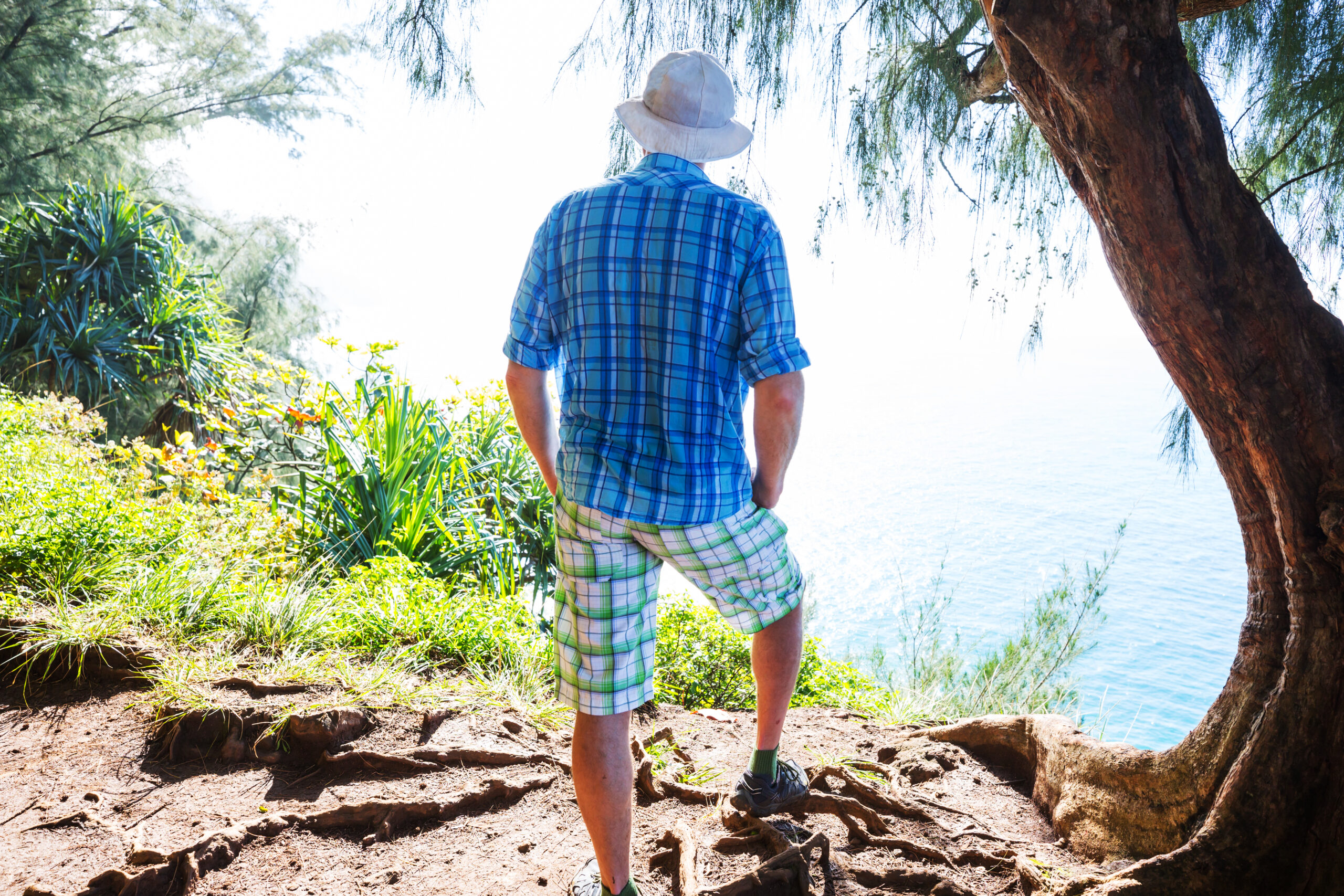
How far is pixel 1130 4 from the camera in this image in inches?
57.2

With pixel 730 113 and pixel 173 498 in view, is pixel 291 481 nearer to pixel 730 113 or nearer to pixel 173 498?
pixel 173 498

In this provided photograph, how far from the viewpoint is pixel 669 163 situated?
1.40 metres

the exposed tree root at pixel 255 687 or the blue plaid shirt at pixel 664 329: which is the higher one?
the blue plaid shirt at pixel 664 329

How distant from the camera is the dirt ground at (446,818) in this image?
1.67 metres

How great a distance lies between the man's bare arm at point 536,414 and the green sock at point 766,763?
30.0 inches

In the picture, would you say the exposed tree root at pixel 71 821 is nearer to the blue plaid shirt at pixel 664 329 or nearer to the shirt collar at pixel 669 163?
the blue plaid shirt at pixel 664 329

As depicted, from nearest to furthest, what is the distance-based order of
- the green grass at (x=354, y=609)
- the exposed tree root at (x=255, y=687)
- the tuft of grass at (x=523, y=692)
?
1. the exposed tree root at (x=255, y=687)
2. the tuft of grass at (x=523, y=692)
3. the green grass at (x=354, y=609)

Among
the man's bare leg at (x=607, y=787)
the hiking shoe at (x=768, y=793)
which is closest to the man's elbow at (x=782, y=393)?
the man's bare leg at (x=607, y=787)

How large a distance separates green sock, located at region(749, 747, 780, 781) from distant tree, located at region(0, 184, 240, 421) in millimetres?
7019

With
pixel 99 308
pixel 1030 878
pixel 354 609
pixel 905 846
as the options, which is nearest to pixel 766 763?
pixel 905 846

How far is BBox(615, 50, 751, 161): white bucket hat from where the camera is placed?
55.9 inches

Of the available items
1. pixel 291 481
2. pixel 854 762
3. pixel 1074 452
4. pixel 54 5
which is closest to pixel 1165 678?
pixel 854 762

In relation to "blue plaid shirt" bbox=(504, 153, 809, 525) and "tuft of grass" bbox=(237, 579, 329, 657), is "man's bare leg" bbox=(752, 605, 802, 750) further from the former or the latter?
"tuft of grass" bbox=(237, 579, 329, 657)

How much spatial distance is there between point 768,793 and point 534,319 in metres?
1.14
